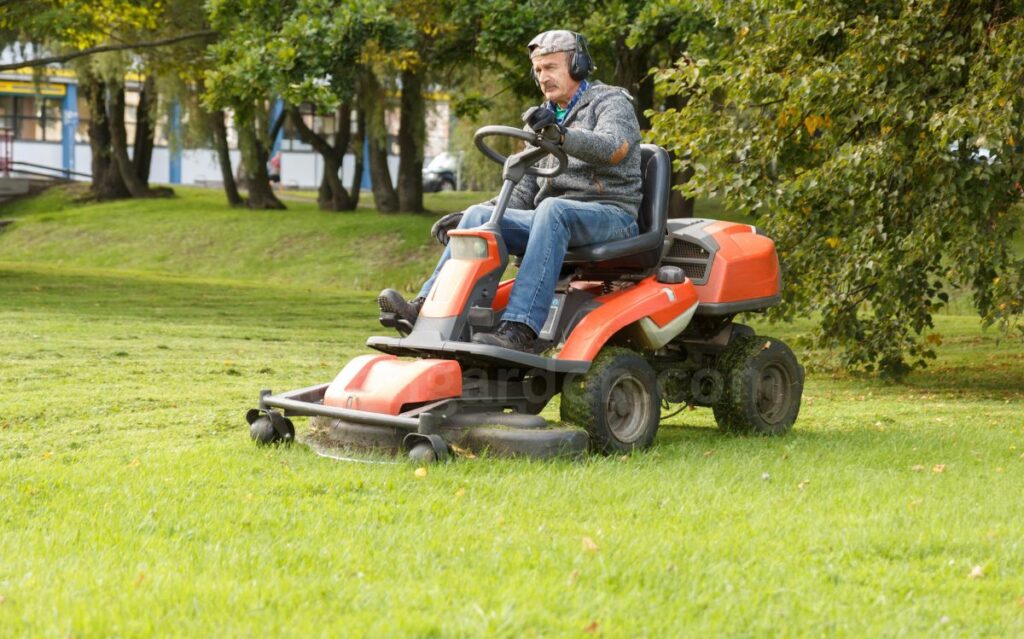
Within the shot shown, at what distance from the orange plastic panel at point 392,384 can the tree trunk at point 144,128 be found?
2979cm

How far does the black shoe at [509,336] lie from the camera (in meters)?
6.56

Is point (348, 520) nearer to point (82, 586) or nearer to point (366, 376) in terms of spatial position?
point (82, 586)

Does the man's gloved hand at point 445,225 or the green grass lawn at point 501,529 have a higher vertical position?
the man's gloved hand at point 445,225

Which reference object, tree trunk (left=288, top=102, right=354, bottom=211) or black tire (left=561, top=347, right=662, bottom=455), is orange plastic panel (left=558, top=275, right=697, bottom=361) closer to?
black tire (left=561, top=347, right=662, bottom=455)

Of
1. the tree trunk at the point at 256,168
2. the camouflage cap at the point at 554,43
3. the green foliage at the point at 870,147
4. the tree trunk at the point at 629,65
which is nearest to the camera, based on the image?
the camouflage cap at the point at 554,43

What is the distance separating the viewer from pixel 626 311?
22.9 ft

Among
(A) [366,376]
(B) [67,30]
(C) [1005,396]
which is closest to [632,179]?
(A) [366,376]

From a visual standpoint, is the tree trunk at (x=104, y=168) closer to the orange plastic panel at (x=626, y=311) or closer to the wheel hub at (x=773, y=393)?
the wheel hub at (x=773, y=393)

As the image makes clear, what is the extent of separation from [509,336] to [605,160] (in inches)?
39.6

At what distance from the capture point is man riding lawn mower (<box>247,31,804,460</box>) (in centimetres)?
649

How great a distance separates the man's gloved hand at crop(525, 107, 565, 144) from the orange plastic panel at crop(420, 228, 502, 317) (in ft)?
1.69

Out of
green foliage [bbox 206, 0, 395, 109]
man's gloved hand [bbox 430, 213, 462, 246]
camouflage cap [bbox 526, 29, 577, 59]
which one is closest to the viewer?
camouflage cap [bbox 526, 29, 577, 59]

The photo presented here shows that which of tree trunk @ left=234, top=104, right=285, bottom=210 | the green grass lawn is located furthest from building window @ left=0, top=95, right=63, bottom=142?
the green grass lawn

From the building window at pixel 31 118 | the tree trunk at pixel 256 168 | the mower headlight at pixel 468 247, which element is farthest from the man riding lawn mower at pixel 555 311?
the building window at pixel 31 118
